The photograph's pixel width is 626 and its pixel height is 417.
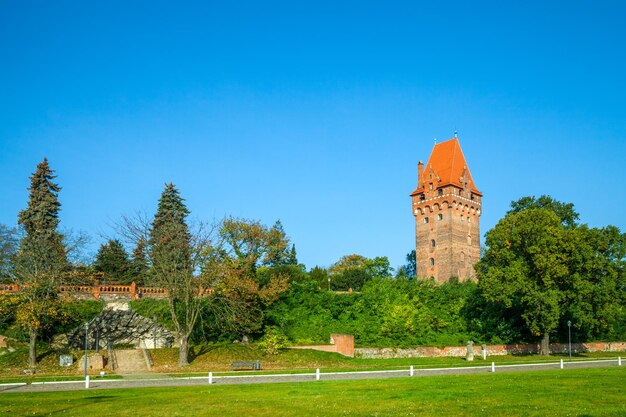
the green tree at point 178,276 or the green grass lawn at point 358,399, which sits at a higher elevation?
the green tree at point 178,276

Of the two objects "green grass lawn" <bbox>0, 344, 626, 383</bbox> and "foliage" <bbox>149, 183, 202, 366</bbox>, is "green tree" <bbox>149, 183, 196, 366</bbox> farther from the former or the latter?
"green grass lawn" <bbox>0, 344, 626, 383</bbox>

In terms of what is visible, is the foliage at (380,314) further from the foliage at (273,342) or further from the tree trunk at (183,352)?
the tree trunk at (183,352)

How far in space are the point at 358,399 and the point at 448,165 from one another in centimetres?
6929

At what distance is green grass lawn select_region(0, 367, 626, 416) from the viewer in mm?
15828

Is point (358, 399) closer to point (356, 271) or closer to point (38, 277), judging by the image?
point (38, 277)

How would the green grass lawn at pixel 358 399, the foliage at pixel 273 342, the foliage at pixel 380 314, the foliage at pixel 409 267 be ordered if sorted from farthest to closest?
the foliage at pixel 409 267, the foliage at pixel 380 314, the foliage at pixel 273 342, the green grass lawn at pixel 358 399

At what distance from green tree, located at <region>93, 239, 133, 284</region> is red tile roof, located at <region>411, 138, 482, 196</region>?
4537cm

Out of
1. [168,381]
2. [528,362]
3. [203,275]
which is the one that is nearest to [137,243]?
[203,275]

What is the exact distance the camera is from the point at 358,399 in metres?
18.2

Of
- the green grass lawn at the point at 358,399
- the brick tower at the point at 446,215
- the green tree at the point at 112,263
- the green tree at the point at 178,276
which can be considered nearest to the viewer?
the green grass lawn at the point at 358,399

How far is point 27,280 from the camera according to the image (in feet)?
116

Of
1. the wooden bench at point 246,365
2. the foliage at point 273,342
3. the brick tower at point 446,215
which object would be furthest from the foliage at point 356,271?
the wooden bench at point 246,365

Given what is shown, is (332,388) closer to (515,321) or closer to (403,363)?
(403,363)

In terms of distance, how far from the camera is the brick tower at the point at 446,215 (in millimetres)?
80438
